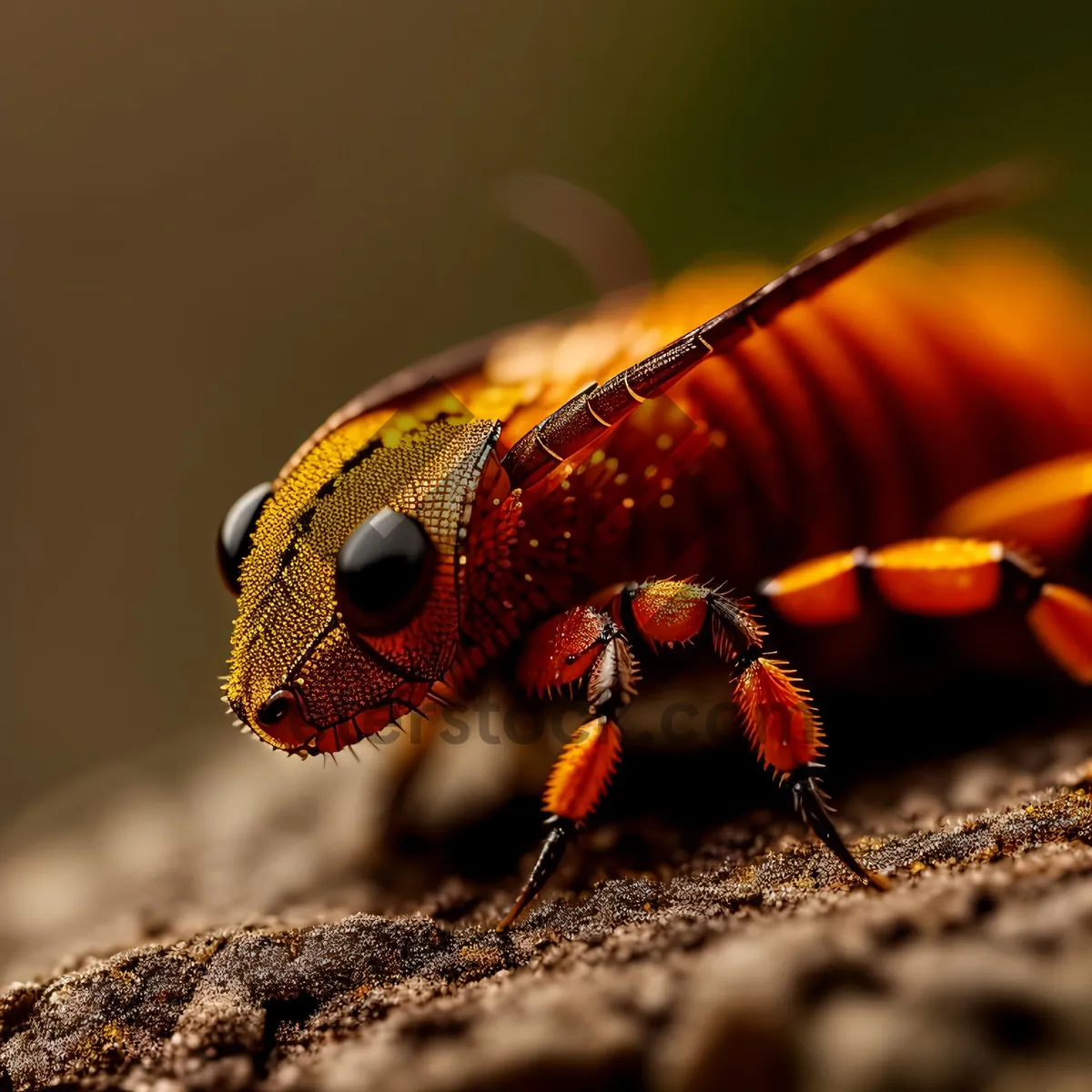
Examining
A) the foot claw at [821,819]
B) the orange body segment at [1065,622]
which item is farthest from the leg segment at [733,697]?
the orange body segment at [1065,622]

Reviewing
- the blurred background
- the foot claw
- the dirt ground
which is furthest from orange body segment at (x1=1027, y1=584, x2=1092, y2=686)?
the blurred background

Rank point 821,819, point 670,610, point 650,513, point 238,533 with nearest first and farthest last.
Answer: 1. point 821,819
2. point 670,610
3. point 238,533
4. point 650,513

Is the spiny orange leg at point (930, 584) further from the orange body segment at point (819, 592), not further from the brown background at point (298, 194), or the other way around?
the brown background at point (298, 194)

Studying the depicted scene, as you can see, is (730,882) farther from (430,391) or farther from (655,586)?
(430,391)

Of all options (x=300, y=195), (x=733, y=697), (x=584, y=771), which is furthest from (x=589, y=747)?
(x=300, y=195)

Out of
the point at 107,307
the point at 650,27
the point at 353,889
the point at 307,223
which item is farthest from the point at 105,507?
the point at 353,889

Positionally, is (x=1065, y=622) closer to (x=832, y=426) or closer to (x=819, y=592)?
(x=819, y=592)
